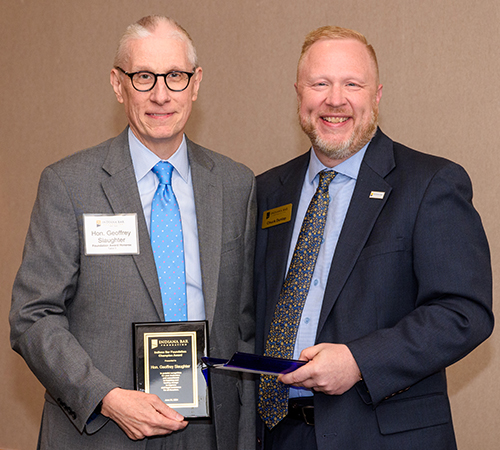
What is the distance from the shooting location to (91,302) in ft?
7.71

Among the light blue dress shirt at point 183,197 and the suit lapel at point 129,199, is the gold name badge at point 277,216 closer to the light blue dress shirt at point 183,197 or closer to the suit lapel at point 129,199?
the light blue dress shirt at point 183,197

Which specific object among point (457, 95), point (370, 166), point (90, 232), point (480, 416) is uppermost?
point (457, 95)

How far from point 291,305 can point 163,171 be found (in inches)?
29.3

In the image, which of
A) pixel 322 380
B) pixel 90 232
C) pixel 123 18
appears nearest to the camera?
pixel 322 380

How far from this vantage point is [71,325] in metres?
2.40

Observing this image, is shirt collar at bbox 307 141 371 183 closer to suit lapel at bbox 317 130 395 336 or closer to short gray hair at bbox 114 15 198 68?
suit lapel at bbox 317 130 395 336

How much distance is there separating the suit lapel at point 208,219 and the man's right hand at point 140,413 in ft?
1.29

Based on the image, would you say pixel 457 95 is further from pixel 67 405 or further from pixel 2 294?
pixel 2 294

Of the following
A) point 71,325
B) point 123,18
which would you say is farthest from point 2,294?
point 71,325

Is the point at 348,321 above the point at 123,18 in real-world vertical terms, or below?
below

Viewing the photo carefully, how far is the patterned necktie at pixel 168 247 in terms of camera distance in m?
2.40

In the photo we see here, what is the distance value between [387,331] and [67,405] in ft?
3.85

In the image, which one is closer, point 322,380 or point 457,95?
point 322,380

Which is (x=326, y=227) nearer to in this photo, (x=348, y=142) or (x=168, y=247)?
(x=348, y=142)
